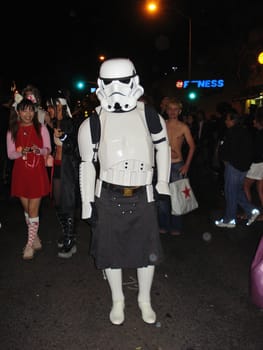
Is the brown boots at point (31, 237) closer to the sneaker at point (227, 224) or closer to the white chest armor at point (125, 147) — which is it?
the white chest armor at point (125, 147)

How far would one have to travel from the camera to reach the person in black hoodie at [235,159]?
518cm

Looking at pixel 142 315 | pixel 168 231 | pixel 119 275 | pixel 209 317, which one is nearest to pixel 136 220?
pixel 119 275

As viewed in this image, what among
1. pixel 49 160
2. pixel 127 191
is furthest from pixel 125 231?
pixel 49 160

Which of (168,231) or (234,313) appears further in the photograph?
(168,231)

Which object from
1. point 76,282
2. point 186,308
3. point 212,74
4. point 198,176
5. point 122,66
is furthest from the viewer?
point 212,74

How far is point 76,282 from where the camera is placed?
3.77 m

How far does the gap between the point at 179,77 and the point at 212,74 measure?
6.76 metres

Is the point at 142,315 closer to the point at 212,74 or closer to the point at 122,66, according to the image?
the point at 122,66

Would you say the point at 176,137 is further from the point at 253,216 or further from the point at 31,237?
the point at 31,237

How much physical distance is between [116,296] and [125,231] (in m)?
0.60

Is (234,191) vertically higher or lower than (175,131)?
lower

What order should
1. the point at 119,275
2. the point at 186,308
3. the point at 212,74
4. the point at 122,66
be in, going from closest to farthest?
the point at 122,66 < the point at 119,275 < the point at 186,308 < the point at 212,74

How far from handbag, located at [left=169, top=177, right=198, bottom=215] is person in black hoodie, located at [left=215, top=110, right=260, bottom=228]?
787 millimetres

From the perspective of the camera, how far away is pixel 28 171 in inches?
161
